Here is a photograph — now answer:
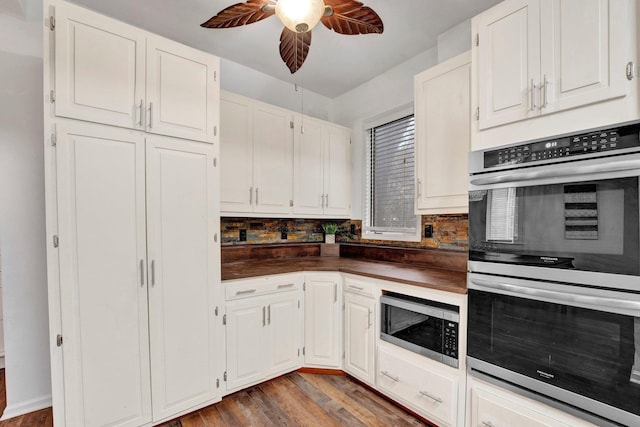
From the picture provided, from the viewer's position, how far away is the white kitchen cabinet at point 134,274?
5.31ft

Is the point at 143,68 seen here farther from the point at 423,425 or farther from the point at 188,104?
the point at 423,425

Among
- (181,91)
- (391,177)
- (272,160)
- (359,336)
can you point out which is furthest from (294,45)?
(359,336)

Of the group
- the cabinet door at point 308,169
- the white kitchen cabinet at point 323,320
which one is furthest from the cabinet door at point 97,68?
the white kitchen cabinet at point 323,320

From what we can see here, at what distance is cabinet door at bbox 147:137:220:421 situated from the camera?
6.09 ft

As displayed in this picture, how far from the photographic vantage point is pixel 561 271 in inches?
53.2

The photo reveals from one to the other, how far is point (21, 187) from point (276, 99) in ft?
7.53

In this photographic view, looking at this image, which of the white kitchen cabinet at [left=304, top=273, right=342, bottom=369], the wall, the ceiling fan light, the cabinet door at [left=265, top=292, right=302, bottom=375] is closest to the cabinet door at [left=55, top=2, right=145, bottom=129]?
the wall

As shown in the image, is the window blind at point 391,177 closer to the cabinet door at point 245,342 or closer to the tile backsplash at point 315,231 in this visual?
the tile backsplash at point 315,231

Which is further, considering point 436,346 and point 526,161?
point 436,346

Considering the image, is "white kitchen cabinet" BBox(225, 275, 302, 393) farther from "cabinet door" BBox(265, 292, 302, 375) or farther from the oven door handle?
the oven door handle

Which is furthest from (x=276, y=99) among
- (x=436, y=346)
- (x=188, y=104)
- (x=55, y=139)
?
(x=436, y=346)

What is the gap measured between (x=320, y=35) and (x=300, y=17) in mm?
1222

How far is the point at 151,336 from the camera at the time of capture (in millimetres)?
1839

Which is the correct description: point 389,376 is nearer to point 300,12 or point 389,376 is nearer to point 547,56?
point 547,56
